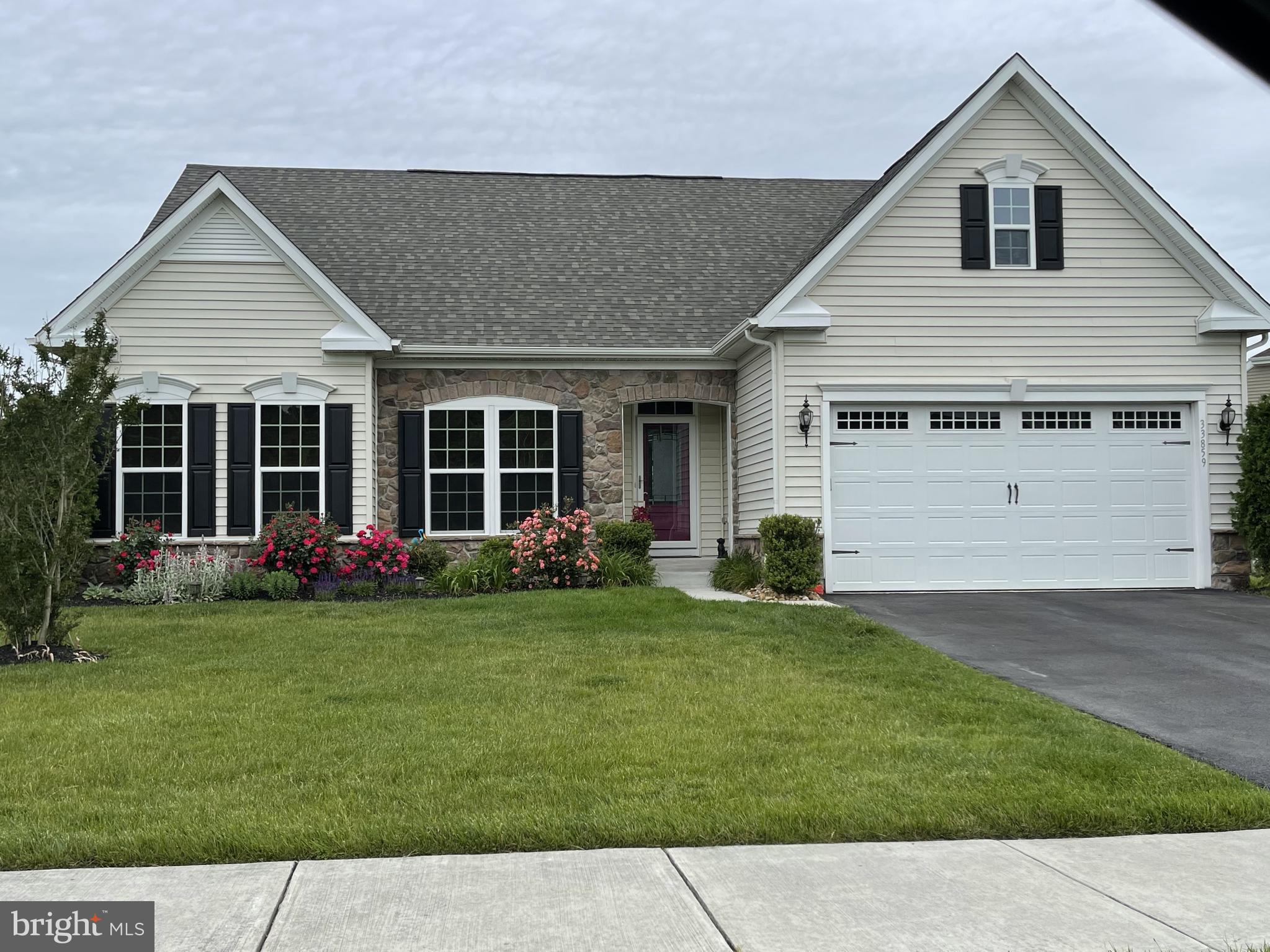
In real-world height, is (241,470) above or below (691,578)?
above

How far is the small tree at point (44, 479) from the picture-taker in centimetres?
948

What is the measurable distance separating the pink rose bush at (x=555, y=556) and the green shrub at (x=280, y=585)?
2654mm

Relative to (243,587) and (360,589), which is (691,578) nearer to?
(360,589)

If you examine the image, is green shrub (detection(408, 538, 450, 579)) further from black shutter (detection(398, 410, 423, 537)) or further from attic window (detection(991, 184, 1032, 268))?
attic window (detection(991, 184, 1032, 268))

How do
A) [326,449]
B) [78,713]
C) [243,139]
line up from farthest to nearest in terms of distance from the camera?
[243,139] < [326,449] < [78,713]

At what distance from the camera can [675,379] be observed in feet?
53.4

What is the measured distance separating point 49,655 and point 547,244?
1064 cm

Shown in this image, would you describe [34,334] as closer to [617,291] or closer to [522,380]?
[522,380]

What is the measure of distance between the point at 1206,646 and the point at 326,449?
10427 millimetres

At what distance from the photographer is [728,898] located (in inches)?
161

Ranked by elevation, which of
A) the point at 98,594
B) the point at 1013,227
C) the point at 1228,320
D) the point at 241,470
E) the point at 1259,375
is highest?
Answer: the point at 1013,227

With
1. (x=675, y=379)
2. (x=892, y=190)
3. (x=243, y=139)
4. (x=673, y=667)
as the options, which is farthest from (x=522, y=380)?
(x=243, y=139)

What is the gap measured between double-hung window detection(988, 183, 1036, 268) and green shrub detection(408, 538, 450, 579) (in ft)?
26.1

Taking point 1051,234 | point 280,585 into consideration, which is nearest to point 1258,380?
point 1051,234
